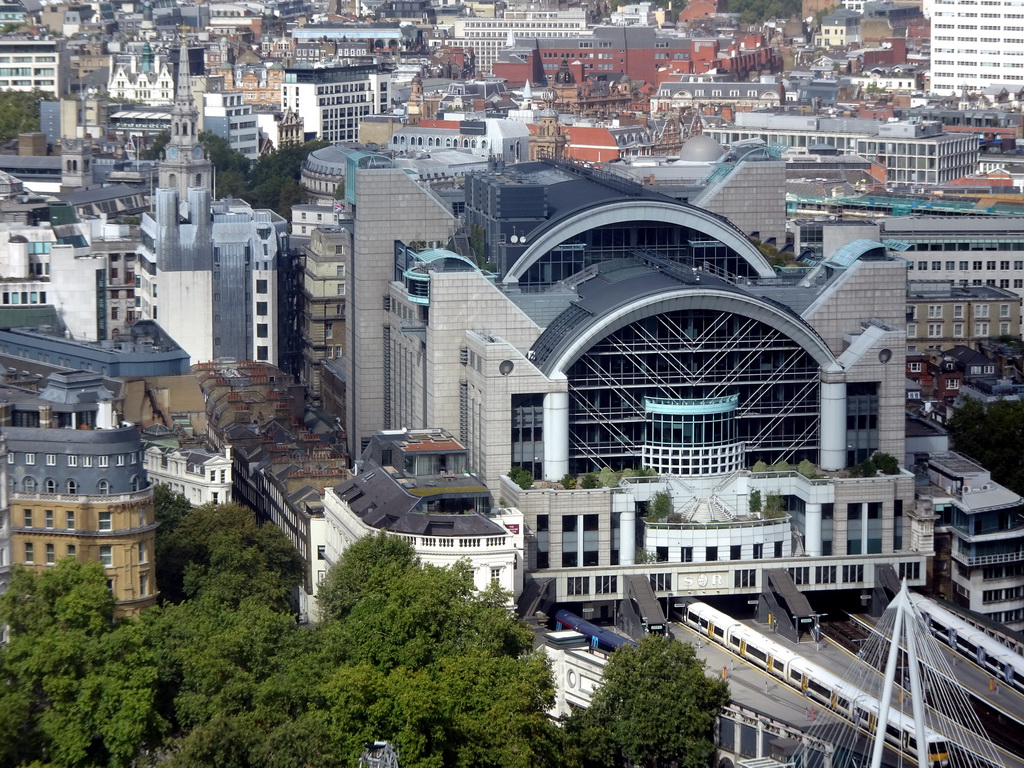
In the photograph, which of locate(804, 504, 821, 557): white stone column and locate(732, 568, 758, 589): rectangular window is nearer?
locate(732, 568, 758, 589): rectangular window

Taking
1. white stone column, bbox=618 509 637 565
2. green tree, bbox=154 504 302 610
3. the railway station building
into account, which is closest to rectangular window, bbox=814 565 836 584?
the railway station building

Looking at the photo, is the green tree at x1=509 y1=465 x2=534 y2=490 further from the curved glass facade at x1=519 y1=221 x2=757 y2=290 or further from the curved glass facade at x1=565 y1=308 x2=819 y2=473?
the curved glass facade at x1=519 y1=221 x2=757 y2=290

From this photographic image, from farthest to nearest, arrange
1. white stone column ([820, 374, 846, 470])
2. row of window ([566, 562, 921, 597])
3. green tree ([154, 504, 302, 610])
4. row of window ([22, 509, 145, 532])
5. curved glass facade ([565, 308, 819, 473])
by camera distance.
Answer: white stone column ([820, 374, 846, 470]) → curved glass facade ([565, 308, 819, 473]) → row of window ([566, 562, 921, 597]) → green tree ([154, 504, 302, 610]) → row of window ([22, 509, 145, 532])

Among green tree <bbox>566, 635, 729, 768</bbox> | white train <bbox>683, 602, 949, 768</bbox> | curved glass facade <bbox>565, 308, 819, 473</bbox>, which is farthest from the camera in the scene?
curved glass facade <bbox>565, 308, 819, 473</bbox>

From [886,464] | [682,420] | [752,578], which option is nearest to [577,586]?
[752,578]

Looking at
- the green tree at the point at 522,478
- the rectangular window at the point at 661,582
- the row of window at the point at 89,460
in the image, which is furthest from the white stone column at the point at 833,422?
the row of window at the point at 89,460

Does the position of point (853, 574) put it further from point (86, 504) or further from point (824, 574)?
point (86, 504)

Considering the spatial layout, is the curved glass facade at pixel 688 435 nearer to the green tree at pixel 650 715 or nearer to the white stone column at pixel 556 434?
the white stone column at pixel 556 434
